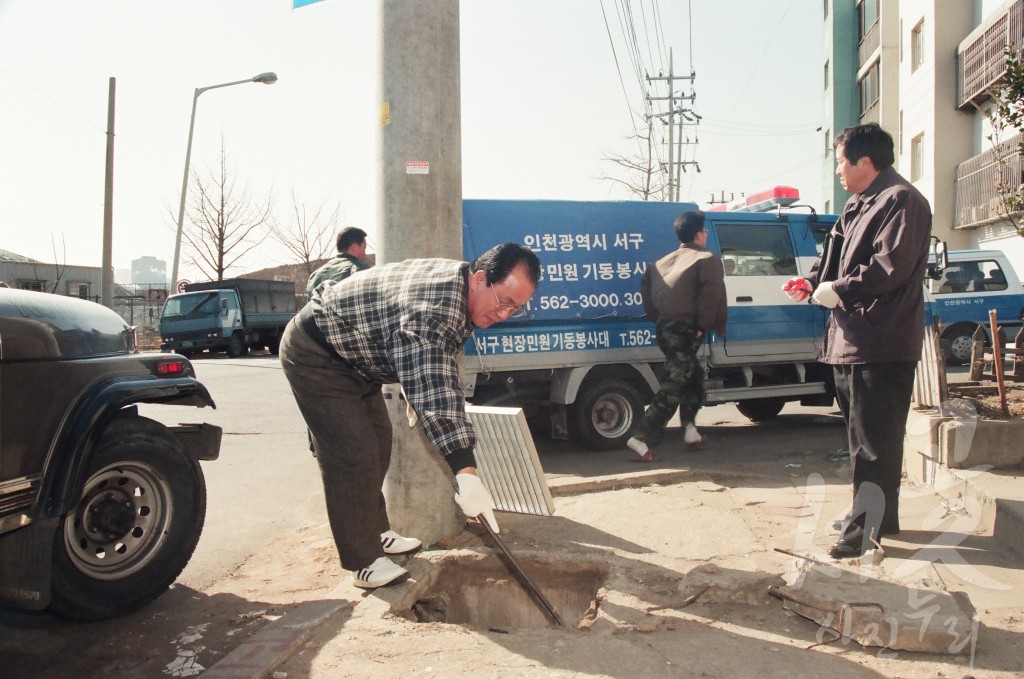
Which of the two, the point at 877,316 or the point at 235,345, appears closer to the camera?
the point at 877,316

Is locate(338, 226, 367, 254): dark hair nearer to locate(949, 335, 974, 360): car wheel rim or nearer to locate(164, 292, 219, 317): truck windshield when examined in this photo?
locate(949, 335, 974, 360): car wheel rim

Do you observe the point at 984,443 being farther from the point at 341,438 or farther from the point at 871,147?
the point at 341,438

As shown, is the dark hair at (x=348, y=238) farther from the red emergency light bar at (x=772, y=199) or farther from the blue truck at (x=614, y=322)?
the red emergency light bar at (x=772, y=199)

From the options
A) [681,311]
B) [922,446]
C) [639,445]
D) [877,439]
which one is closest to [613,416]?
[639,445]

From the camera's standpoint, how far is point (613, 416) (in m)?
6.98

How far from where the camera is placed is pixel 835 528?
4.05 metres

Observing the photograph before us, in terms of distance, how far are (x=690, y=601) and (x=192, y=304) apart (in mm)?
21849

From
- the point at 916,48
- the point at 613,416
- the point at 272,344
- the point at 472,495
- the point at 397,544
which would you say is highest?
the point at 916,48

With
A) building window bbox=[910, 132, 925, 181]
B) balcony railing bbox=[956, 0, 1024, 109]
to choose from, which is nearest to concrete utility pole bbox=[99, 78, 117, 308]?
balcony railing bbox=[956, 0, 1024, 109]

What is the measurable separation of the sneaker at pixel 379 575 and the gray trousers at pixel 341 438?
0.11ft

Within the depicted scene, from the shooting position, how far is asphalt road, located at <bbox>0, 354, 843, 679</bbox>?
9.72 feet

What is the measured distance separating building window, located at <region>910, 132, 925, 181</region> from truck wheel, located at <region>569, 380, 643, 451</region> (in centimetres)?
2071

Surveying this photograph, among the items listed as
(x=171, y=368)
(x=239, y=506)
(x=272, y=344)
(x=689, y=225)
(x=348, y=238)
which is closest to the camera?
(x=171, y=368)

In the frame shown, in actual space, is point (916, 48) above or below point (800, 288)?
above
